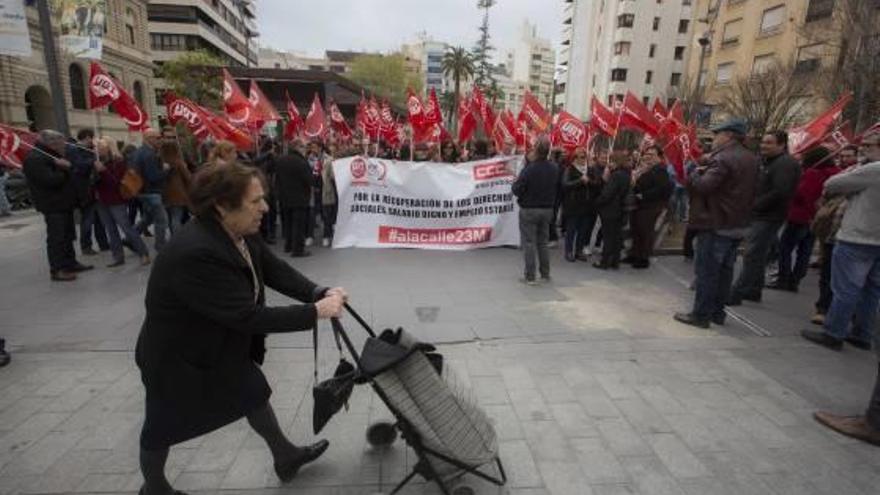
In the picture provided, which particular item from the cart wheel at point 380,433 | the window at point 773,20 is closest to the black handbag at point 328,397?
the cart wheel at point 380,433

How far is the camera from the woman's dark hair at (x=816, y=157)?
639cm

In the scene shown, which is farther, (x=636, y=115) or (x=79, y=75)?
(x=79, y=75)

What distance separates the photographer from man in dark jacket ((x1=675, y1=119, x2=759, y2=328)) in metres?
4.80

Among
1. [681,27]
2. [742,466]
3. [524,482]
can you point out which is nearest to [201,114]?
[524,482]

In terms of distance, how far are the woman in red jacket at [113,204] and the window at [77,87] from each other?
3249 centimetres

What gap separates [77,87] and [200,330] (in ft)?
132

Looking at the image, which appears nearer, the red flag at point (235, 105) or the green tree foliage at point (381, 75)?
the red flag at point (235, 105)

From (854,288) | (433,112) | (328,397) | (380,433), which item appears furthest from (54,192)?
(854,288)

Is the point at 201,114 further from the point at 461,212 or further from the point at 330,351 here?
the point at 330,351

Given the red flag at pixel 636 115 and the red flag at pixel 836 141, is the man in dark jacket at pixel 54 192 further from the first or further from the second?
the red flag at pixel 836 141

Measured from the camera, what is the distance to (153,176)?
7461 millimetres

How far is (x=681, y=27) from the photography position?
52.8 m

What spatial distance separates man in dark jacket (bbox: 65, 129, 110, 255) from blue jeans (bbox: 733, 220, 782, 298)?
29.1ft

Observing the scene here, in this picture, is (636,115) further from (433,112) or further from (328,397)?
(328,397)
